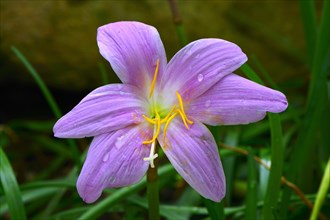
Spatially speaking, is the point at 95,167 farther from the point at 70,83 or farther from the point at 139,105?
the point at 70,83

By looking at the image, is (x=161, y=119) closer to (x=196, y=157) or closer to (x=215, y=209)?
(x=196, y=157)

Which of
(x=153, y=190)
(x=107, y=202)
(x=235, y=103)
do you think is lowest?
(x=107, y=202)

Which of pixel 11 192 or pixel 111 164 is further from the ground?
pixel 111 164

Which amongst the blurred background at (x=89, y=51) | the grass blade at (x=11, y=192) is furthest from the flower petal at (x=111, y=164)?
the blurred background at (x=89, y=51)

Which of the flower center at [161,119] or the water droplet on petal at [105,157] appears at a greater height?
the flower center at [161,119]

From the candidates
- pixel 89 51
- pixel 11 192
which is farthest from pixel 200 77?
pixel 89 51

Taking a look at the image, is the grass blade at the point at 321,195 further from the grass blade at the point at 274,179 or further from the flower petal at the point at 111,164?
the flower petal at the point at 111,164
